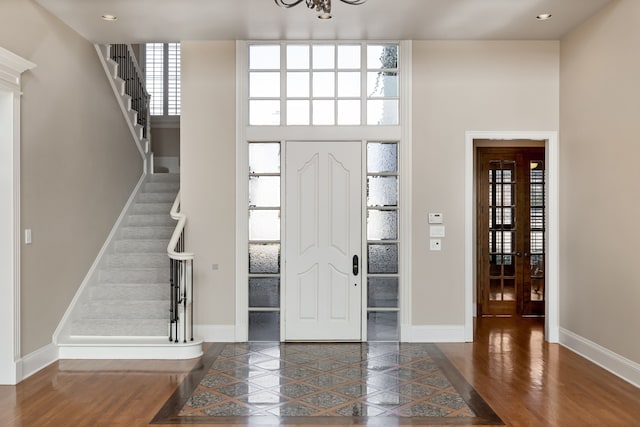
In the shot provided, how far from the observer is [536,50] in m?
6.12

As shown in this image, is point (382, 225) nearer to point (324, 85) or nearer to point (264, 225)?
point (264, 225)

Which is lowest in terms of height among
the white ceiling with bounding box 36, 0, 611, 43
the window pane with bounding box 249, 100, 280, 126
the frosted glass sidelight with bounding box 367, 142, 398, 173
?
the frosted glass sidelight with bounding box 367, 142, 398, 173

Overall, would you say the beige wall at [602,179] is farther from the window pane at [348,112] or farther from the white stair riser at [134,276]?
the white stair riser at [134,276]

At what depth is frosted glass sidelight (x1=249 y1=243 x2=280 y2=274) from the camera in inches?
243

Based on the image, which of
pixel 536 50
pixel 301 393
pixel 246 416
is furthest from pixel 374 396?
pixel 536 50

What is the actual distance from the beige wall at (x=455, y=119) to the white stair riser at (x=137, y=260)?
119 inches

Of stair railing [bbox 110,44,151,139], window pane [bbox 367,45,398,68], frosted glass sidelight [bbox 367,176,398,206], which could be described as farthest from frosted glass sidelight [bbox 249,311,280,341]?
stair railing [bbox 110,44,151,139]

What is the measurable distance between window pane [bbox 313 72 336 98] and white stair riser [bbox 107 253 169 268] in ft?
8.92

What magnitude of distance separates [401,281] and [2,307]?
12.6ft

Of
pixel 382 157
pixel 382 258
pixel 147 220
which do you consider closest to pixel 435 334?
pixel 382 258

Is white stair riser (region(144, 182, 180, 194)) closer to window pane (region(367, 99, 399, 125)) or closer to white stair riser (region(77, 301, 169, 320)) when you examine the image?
white stair riser (region(77, 301, 169, 320))

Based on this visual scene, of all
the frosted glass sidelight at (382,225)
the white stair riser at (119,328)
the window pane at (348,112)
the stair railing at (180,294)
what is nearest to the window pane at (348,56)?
the window pane at (348,112)

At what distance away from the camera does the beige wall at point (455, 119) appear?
611 cm

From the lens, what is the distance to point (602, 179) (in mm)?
5176
